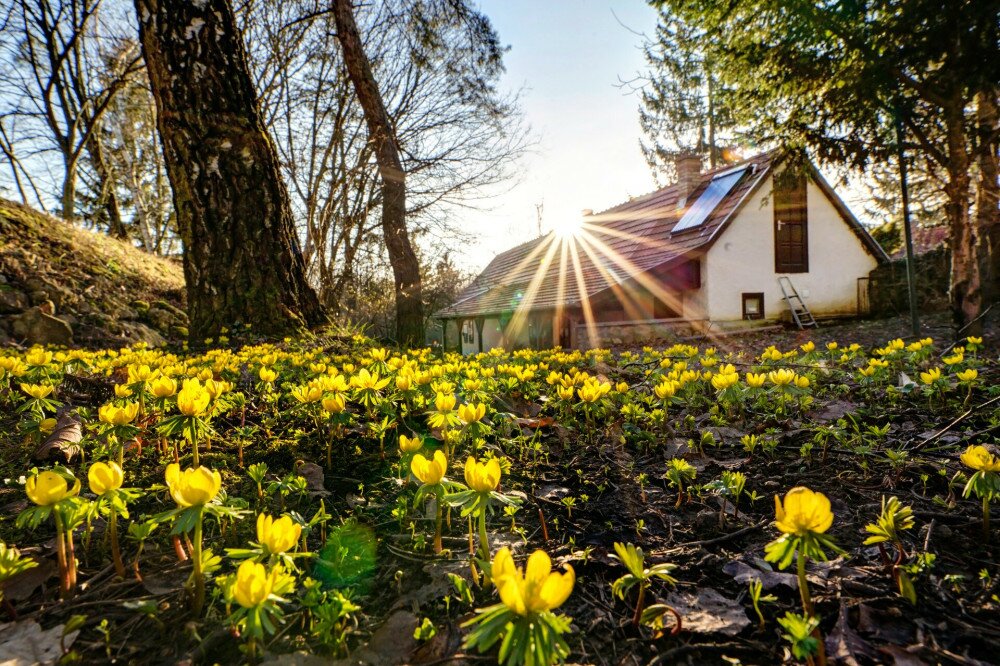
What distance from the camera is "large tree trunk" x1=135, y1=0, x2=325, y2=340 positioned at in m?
4.47

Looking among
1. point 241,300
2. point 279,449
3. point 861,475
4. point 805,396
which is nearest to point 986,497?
point 861,475

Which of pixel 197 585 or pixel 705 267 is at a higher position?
pixel 705 267

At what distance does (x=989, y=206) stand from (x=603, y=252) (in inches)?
420

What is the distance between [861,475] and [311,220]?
13290mm

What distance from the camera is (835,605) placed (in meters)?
1.08

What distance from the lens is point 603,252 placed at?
57.1ft

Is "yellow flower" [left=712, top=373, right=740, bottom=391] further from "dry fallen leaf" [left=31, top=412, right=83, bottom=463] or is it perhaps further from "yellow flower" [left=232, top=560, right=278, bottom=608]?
"dry fallen leaf" [left=31, top=412, right=83, bottom=463]

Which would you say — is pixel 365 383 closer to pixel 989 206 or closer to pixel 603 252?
pixel 989 206

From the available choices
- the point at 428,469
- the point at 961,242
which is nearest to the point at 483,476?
the point at 428,469

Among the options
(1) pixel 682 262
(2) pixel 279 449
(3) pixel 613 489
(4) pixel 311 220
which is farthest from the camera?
(1) pixel 682 262

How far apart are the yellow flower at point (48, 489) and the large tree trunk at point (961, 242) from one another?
9.73m

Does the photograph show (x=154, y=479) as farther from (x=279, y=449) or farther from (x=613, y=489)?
(x=613, y=489)

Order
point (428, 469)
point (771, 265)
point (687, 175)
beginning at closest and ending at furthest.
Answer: point (428, 469) < point (771, 265) < point (687, 175)

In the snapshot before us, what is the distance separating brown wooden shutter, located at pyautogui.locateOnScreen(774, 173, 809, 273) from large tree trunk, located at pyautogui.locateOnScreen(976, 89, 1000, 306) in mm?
7944
